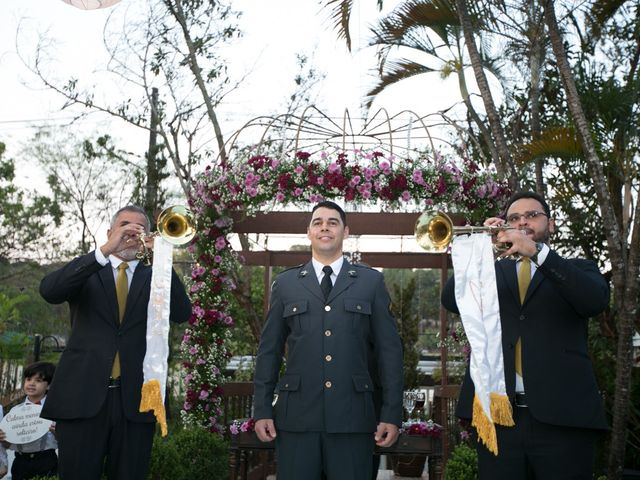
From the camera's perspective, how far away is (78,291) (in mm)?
4168

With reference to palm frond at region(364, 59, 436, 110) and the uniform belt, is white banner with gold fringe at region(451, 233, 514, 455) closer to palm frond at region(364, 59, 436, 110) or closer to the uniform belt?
the uniform belt

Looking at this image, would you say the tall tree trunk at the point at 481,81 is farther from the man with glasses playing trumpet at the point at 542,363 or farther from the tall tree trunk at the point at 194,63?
the tall tree trunk at the point at 194,63

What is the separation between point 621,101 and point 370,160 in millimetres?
2642

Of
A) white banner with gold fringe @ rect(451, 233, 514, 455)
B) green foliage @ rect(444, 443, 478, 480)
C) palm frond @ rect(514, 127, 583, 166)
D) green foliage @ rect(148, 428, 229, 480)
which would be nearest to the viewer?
white banner with gold fringe @ rect(451, 233, 514, 455)

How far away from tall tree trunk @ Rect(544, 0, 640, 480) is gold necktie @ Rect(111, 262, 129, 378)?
4.52 meters

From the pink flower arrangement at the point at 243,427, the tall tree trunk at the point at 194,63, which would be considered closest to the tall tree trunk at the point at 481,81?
the pink flower arrangement at the point at 243,427

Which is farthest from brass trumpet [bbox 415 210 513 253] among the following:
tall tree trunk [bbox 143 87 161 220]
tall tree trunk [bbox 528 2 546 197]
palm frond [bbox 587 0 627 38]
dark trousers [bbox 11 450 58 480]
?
tall tree trunk [bbox 143 87 161 220]

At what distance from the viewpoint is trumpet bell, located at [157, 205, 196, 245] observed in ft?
14.6

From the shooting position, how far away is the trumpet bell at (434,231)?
423 cm

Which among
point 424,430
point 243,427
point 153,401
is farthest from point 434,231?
point 243,427

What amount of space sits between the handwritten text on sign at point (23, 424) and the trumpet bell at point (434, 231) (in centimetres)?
330

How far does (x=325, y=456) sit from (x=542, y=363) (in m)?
1.22

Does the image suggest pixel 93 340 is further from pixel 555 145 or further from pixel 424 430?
pixel 555 145

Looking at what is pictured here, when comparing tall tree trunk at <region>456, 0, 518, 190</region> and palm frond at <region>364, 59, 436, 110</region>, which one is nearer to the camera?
tall tree trunk at <region>456, 0, 518, 190</region>
